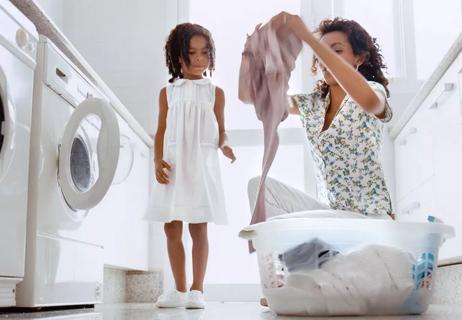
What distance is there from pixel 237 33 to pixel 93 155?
1.61 meters

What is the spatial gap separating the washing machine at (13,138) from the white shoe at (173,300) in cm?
74

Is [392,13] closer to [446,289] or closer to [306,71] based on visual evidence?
[306,71]

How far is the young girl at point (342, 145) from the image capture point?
184 centimetres

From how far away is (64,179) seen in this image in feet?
5.91

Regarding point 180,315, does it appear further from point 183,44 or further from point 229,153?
point 183,44

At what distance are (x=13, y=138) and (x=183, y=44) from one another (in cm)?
113

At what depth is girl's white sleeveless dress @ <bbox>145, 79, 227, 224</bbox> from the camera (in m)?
2.37

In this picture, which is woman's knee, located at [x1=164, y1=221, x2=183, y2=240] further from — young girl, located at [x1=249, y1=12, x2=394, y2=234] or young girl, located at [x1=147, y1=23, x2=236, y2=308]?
young girl, located at [x1=249, y1=12, x2=394, y2=234]

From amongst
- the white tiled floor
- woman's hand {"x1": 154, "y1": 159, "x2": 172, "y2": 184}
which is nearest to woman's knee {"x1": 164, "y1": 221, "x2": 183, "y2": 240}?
woman's hand {"x1": 154, "y1": 159, "x2": 172, "y2": 184}

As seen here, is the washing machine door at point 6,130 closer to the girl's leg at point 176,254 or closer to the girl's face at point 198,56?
the girl's leg at point 176,254

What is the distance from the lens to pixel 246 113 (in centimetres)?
335

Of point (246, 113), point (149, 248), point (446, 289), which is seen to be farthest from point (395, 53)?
point (149, 248)

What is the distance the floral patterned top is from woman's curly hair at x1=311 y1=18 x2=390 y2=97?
15 cm

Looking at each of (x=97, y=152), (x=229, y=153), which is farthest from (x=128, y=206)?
(x=97, y=152)
